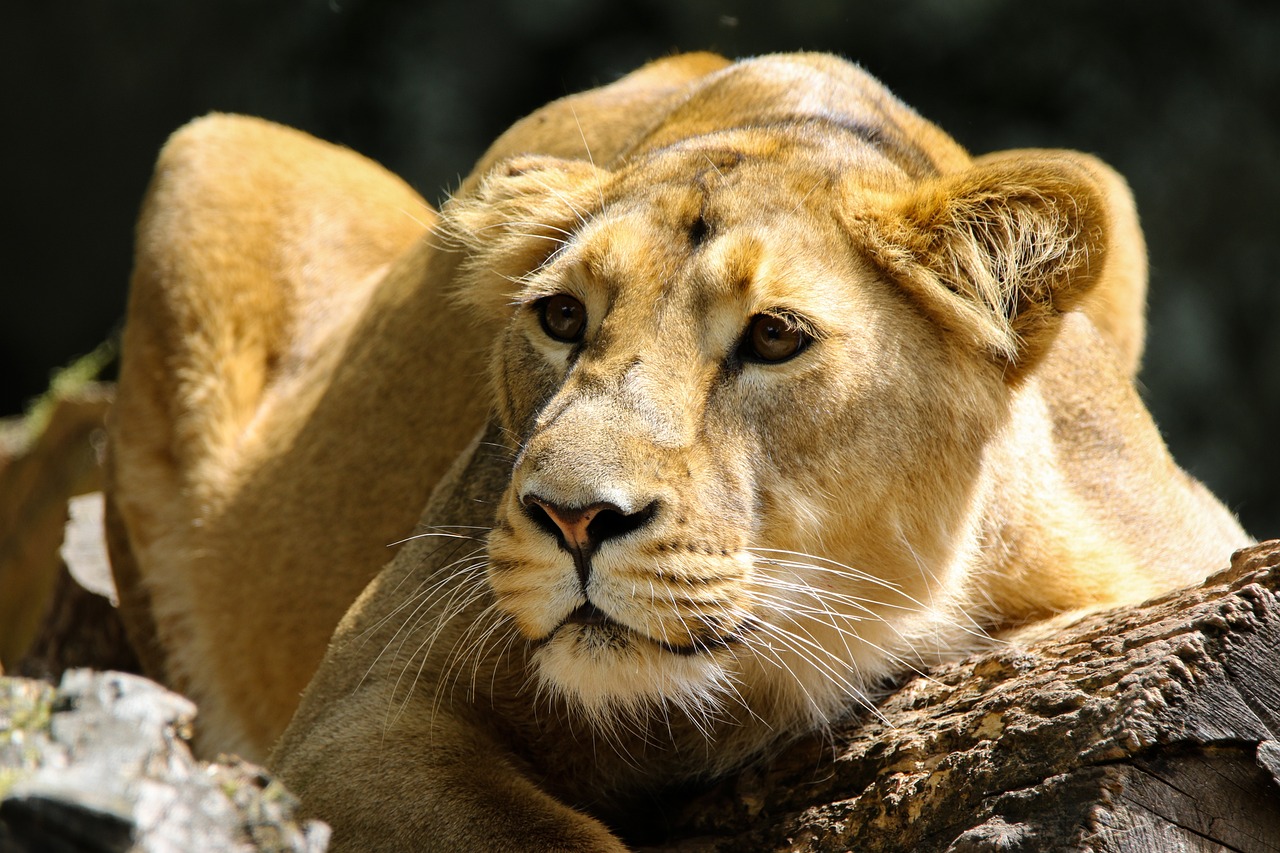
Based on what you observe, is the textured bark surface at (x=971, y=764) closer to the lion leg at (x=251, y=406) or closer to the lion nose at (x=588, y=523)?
the lion nose at (x=588, y=523)

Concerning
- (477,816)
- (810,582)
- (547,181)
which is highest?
(547,181)

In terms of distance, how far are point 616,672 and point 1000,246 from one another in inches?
57.6

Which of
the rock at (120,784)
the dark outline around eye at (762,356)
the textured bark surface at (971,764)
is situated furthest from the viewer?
the dark outline around eye at (762,356)

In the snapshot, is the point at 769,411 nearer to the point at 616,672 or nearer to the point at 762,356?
the point at 762,356

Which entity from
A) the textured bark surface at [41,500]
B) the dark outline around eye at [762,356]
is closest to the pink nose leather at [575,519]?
the dark outline around eye at [762,356]

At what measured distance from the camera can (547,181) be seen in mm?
4246

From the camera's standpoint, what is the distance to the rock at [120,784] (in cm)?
189

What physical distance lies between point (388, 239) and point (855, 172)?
3.31 meters

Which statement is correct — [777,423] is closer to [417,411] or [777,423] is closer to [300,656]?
[417,411]

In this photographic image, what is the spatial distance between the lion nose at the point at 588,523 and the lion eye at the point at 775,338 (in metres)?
0.57

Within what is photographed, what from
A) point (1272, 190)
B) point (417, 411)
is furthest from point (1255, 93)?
point (417, 411)

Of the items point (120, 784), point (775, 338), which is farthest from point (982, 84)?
point (120, 784)

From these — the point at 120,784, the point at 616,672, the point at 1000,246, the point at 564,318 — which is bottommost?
the point at 120,784

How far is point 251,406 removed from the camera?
627cm
